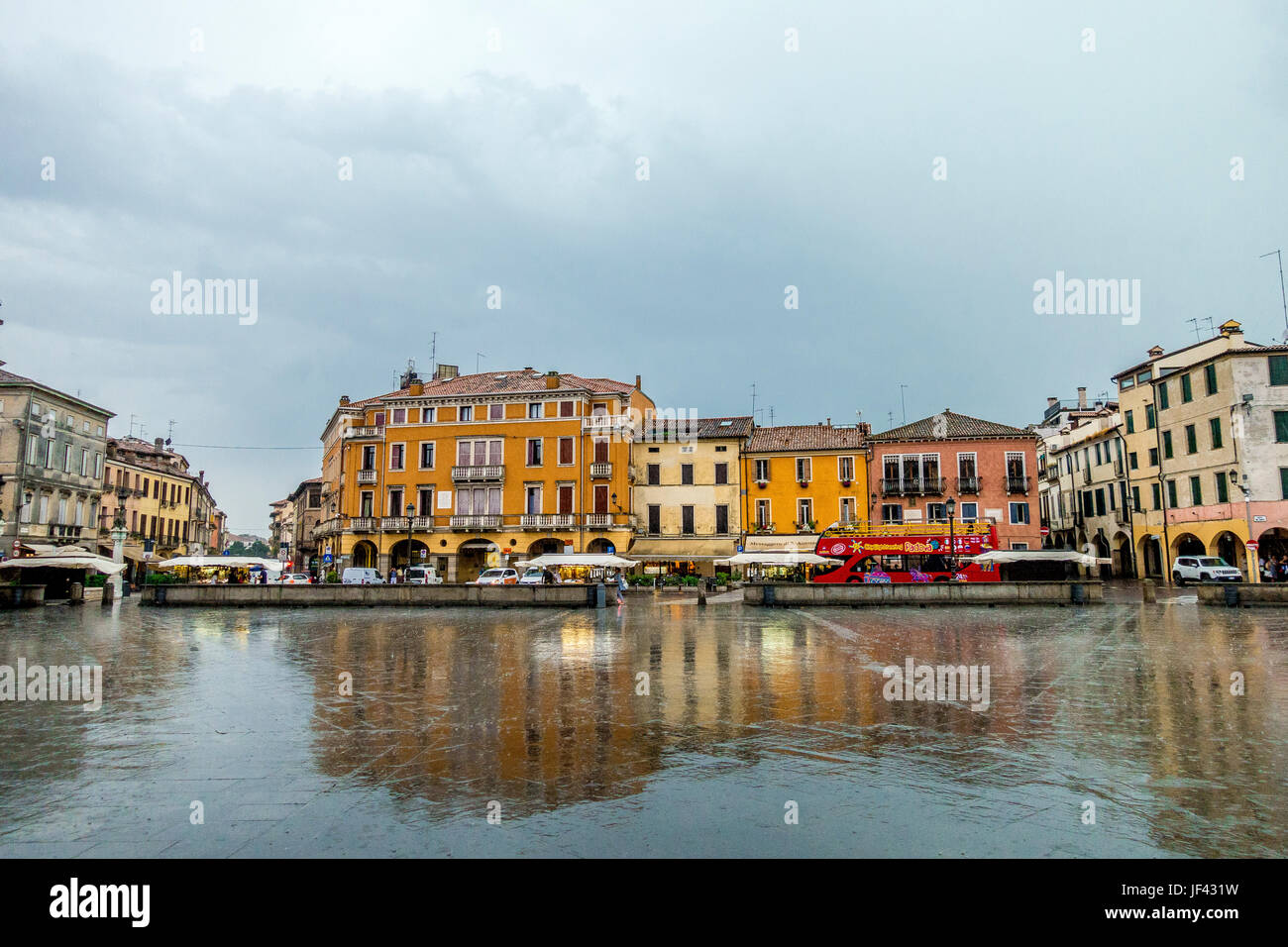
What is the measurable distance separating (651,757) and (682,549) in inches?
1633

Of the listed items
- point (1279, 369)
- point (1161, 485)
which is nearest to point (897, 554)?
point (1279, 369)

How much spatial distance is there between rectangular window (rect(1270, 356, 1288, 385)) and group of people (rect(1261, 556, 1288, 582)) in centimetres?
850

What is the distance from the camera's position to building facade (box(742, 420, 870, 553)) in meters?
47.7

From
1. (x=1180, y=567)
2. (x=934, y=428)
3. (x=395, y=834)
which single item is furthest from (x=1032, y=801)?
(x=934, y=428)

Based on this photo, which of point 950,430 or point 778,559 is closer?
point 778,559

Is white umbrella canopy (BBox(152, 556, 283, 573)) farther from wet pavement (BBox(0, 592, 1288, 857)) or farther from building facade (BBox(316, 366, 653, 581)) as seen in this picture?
wet pavement (BBox(0, 592, 1288, 857))

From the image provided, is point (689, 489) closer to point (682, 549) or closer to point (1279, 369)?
point (682, 549)

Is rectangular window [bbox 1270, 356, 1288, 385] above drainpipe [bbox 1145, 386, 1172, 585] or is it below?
above

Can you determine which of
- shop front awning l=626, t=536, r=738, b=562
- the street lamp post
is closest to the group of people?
the street lamp post

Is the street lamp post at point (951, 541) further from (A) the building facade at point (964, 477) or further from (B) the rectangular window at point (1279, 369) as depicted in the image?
(B) the rectangular window at point (1279, 369)

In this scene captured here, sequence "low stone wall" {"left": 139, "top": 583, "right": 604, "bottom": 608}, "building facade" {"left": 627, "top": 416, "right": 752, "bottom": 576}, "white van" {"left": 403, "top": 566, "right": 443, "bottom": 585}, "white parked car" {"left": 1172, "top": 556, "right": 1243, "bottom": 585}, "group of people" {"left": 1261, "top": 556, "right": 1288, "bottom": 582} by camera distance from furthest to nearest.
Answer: "building facade" {"left": 627, "top": 416, "right": 752, "bottom": 576}, "white van" {"left": 403, "top": 566, "right": 443, "bottom": 585}, "group of people" {"left": 1261, "top": 556, "right": 1288, "bottom": 582}, "white parked car" {"left": 1172, "top": 556, "right": 1243, "bottom": 585}, "low stone wall" {"left": 139, "top": 583, "right": 604, "bottom": 608}

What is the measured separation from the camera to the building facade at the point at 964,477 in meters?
45.5

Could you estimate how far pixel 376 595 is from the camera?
94.0 ft

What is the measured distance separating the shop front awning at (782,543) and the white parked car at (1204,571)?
61.0 feet
